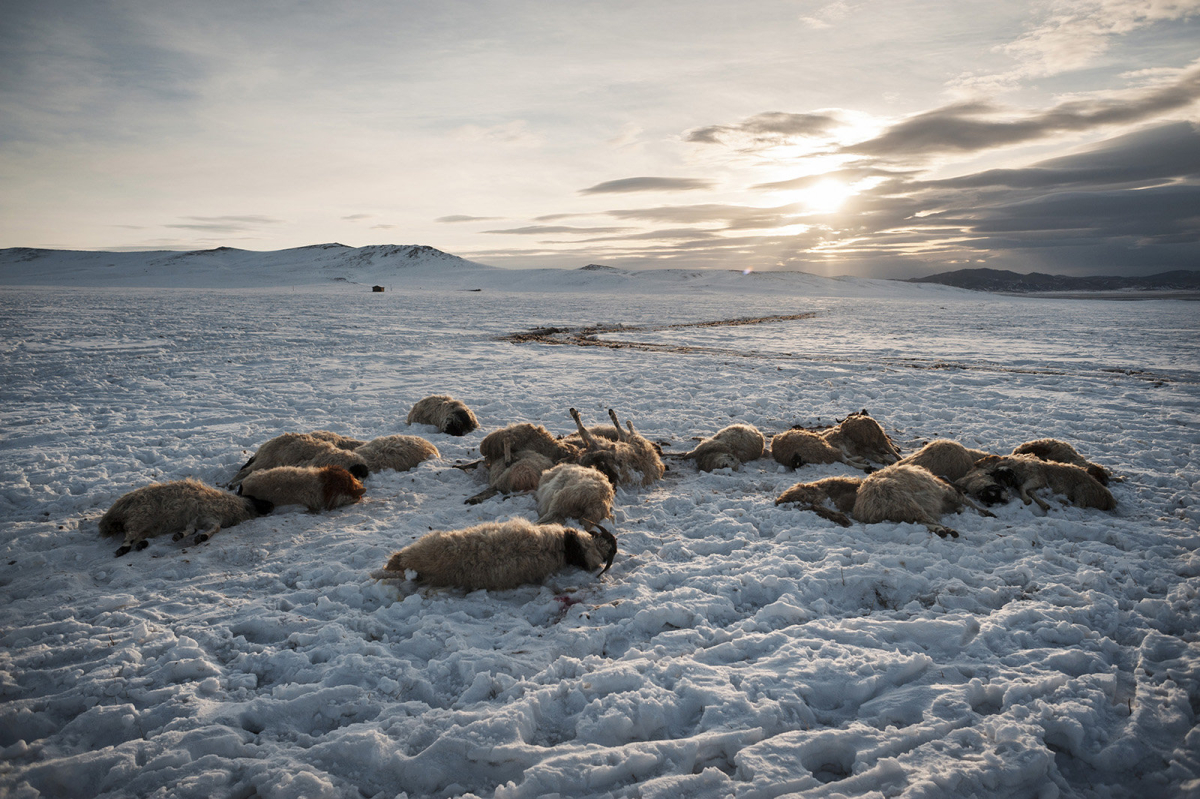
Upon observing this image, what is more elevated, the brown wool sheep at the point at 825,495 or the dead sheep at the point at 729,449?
the dead sheep at the point at 729,449

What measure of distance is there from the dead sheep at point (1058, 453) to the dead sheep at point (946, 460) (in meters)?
0.76

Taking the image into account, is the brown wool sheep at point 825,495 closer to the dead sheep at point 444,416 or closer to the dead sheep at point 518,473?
the dead sheep at point 518,473

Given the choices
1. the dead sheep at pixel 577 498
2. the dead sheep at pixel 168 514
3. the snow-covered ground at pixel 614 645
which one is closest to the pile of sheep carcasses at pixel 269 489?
the dead sheep at pixel 168 514

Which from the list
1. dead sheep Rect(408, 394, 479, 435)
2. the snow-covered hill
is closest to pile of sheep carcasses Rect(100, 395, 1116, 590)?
dead sheep Rect(408, 394, 479, 435)

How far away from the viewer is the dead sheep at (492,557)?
482 centimetres

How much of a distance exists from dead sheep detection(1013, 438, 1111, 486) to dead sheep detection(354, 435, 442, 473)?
27.2 ft

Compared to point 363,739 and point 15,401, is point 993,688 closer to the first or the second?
point 363,739

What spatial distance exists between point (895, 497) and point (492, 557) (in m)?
4.41

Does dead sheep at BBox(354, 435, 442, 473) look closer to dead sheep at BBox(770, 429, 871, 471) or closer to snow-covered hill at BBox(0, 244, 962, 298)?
dead sheep at BBox(770, 429, 871, 471)

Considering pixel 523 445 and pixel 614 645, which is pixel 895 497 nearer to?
pixel 614 645

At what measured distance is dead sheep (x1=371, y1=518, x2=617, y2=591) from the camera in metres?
4.82

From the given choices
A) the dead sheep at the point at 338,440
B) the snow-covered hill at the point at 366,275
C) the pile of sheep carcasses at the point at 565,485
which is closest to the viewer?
the pile of sheep carcasses at the point at 565,485

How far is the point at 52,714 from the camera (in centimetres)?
332

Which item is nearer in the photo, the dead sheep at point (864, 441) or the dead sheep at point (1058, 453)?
the dead sheep at point (1058, 453)
